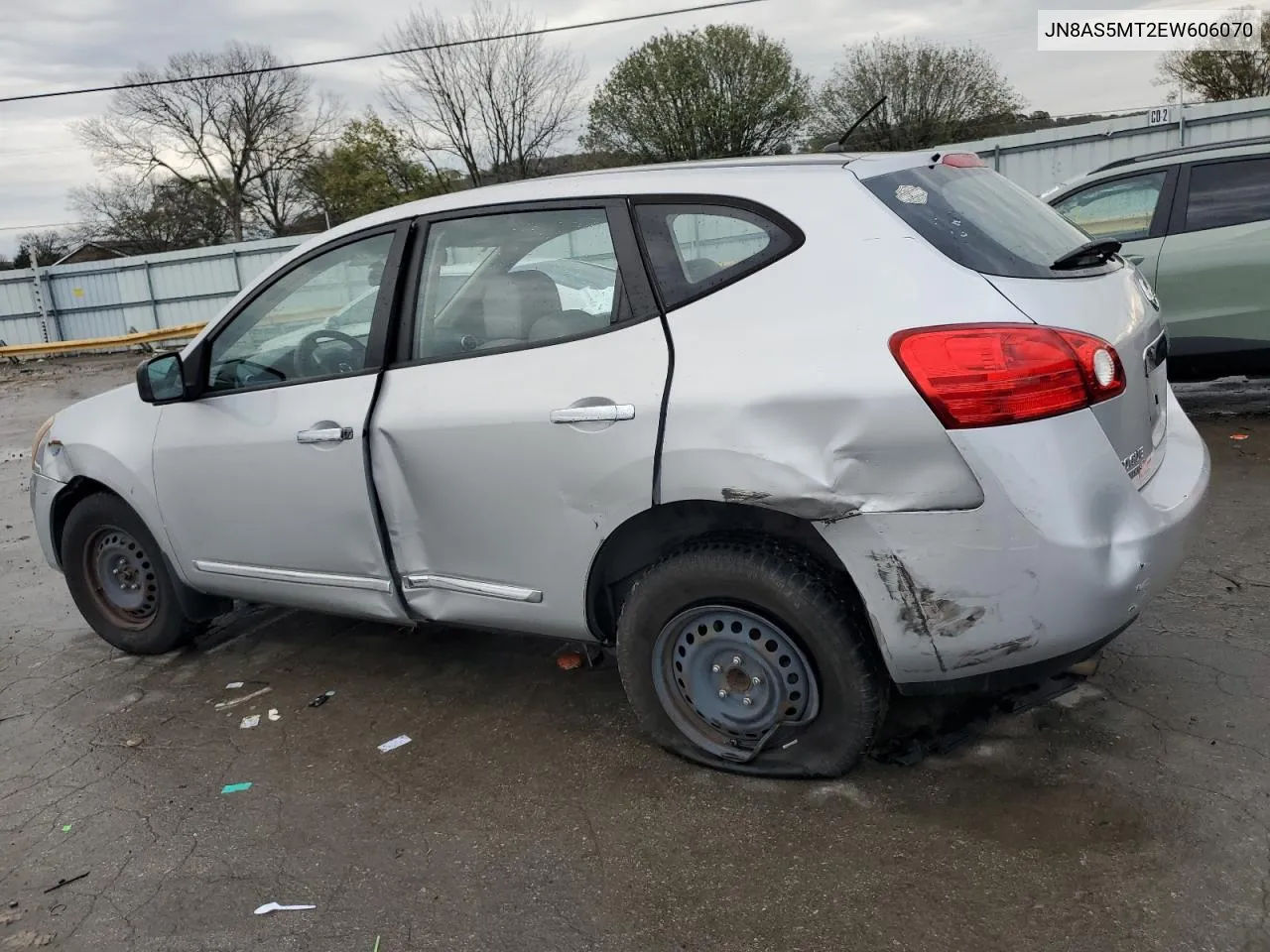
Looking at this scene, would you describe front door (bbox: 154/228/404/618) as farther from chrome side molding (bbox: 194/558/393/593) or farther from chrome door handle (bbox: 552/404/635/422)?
chrome door handle (bbox: 552/404/635/422)

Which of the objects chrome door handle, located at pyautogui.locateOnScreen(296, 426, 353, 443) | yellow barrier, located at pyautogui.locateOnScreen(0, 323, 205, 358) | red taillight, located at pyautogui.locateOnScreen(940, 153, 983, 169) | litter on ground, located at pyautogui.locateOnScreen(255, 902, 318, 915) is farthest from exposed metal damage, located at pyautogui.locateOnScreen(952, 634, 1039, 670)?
yellow barrier, located at pyautogui.locateOnScreen(0, 323, 205, 358)

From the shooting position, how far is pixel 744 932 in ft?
7.91

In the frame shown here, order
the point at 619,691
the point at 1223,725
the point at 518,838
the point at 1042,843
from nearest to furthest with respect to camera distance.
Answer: the point at 1042,843
the point at 518,838
the point at 1223,725
the point at 619,691

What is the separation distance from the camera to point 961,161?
3217 millimetres

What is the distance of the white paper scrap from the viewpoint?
3.49 metres

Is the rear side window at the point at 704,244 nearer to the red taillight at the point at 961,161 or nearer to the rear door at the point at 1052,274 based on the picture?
the rear door at the point at 1052,274

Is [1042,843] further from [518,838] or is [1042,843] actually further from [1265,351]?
[1265,351]

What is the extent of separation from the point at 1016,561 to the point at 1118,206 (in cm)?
556

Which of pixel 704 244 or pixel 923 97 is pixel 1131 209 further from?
pixel 923 97

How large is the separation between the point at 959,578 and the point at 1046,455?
37 centimetres

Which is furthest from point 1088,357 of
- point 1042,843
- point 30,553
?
point 30,553

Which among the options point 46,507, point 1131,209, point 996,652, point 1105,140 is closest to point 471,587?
point 996,652

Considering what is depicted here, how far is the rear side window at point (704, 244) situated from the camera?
277cm

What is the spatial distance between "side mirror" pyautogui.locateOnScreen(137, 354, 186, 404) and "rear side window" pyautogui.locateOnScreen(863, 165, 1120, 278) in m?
2.69
